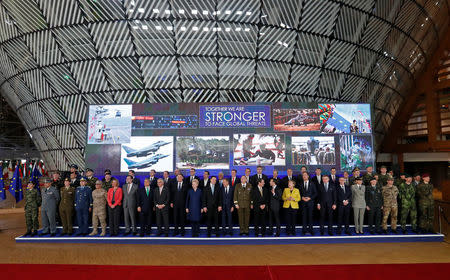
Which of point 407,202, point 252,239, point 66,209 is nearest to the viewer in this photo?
point 252,239

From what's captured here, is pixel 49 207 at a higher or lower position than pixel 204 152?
lower

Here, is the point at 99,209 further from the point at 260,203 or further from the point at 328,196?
the point at 328,196

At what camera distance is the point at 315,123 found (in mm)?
12781

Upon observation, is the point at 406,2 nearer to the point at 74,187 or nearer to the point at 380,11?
the point at 380,11

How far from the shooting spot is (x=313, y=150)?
12.5 meters

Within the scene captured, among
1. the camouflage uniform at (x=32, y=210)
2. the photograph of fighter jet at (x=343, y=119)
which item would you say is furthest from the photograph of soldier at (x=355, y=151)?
the camouflage uniform at (x=32, y=210)

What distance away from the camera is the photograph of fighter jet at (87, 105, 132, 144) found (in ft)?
41.6

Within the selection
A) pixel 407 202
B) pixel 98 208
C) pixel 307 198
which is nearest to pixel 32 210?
pixel 98 208

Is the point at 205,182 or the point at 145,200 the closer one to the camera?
the point at 145,200

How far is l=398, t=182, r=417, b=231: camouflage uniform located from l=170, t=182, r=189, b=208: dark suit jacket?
7570 millimetres

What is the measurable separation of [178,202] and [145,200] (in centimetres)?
116

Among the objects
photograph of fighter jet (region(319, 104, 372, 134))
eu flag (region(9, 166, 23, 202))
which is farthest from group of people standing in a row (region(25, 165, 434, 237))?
eu flag (region(9, 166, 23, 202))

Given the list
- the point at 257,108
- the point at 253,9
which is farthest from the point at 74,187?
the point at 253,9

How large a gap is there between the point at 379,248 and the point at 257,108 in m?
7.39
